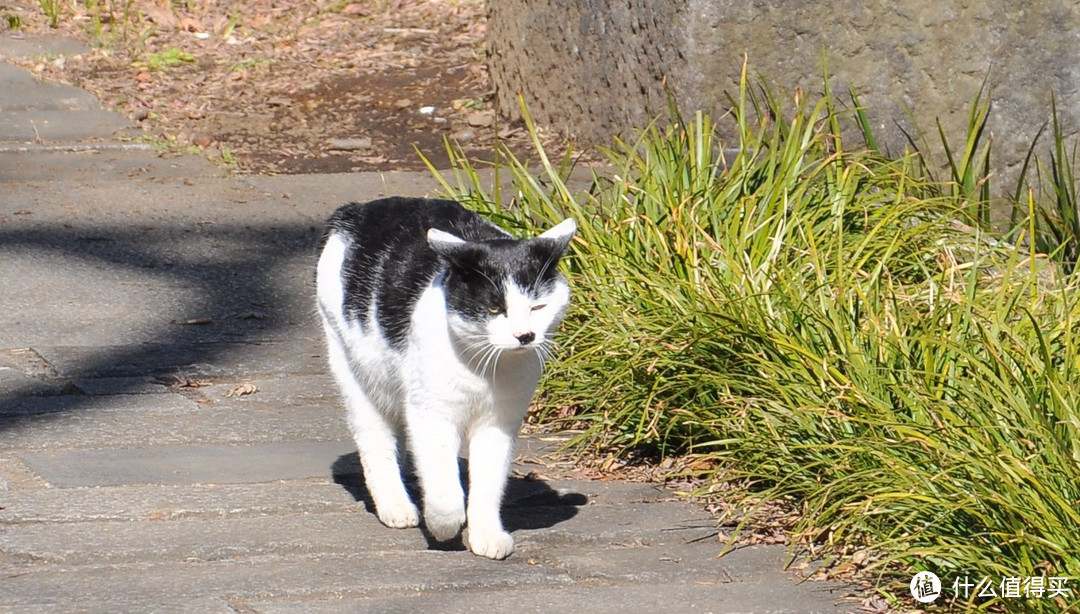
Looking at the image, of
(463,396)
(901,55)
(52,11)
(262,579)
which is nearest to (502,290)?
(463,396)

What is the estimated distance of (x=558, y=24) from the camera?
28.0 ft

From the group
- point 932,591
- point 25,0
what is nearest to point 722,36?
point 932,591

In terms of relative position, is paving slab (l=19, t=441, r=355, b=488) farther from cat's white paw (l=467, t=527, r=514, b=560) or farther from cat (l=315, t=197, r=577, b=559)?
cat's white paw (l=467, t=527, r=514, b=560)

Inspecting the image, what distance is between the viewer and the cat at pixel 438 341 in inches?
143

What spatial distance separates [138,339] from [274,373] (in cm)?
70

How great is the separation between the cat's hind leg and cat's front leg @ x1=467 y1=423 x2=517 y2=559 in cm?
28

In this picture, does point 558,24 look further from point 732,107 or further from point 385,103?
point 732,107

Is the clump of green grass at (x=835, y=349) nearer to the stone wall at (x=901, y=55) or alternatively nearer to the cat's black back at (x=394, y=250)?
the stone wall at (x=901, y=55)

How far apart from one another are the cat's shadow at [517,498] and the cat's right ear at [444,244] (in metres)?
0.87

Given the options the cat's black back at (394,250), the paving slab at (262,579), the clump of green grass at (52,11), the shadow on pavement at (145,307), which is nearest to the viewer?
the paving slab at (262,579)

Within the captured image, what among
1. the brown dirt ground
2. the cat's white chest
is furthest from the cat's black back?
the brown dirt ground

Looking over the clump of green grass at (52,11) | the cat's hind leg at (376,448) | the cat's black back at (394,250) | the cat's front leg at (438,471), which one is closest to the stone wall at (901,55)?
the cat's black back at (394,250)

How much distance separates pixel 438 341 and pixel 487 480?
1.37ft

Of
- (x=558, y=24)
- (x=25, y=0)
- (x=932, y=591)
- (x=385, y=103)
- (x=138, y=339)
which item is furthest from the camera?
(x=25, y=0)
